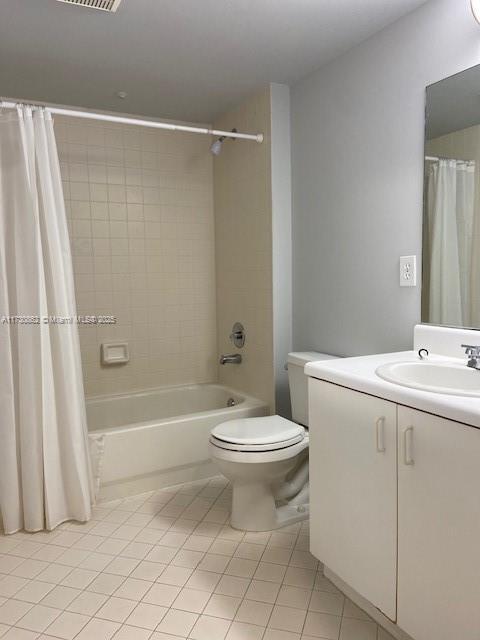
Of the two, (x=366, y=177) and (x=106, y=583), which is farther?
(x=366, y=177)

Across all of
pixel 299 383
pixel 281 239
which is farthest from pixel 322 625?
pixel 281 239

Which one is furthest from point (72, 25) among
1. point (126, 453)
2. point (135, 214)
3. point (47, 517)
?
point (47, 517)

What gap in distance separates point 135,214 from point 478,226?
2072mm

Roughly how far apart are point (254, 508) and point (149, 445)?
66 centimetres

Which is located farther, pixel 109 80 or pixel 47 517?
pixel 109 80

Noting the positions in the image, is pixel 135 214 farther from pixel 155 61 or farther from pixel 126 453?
pixel 126 453

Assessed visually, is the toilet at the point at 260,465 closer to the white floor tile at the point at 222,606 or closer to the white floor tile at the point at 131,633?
the white floor tile at the point at 222,606

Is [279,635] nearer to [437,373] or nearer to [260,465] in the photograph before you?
[260,465]

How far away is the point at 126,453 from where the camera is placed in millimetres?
2445

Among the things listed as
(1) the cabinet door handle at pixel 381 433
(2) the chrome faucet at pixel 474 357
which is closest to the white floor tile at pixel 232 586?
(1) the cabinet door handle at pixel 381 433

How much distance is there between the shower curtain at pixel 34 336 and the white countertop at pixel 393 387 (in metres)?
1.16

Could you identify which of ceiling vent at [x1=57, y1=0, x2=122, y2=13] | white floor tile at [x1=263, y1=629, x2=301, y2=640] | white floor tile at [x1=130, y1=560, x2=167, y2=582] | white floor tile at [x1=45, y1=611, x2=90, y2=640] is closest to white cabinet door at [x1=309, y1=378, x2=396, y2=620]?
white floor tile at [x1=263, y1=629, x2=301, y2=640]

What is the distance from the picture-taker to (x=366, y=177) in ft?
7.22

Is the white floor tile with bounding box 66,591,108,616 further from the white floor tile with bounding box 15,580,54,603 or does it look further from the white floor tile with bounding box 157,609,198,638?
the white floor tile with bounding box 157,609,198,638
